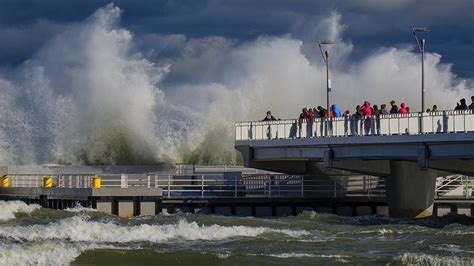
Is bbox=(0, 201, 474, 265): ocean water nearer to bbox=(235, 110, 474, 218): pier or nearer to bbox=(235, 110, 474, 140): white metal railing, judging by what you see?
bbox=(235, 110, 474, 218): pier

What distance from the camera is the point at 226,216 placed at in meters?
40.8

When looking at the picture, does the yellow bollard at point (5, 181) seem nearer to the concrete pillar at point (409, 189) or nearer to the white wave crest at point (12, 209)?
the white wave crest at point (12, 209)

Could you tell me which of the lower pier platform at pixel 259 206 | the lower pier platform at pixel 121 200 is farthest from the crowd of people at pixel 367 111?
the lower pier platform at pixel 121 200

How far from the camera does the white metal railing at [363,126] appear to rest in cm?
3681

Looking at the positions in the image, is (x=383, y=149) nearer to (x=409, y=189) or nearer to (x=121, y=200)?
(x=409, y=189)

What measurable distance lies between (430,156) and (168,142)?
120ft

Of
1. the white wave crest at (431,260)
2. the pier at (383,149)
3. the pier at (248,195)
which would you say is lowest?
the white wave crest at (431,260)

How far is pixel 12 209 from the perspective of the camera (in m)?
41.2

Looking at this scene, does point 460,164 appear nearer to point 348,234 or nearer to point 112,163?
point 348,234

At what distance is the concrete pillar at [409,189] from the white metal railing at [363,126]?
7.63 ft

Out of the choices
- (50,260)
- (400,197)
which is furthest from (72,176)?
(50,260)

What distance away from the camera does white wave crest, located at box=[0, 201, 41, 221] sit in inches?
1576

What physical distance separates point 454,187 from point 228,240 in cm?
1558

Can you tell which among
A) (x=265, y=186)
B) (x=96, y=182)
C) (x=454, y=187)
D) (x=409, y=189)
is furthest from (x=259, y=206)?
(x=454, y=187)
